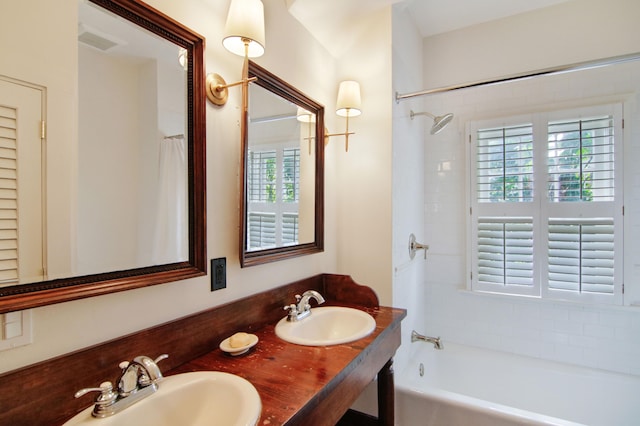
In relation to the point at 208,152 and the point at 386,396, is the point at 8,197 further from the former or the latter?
the point at 386,396

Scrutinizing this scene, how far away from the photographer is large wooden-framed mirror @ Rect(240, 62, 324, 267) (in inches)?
54.4

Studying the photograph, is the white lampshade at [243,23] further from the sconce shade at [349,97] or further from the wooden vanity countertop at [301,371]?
the wooden vanity countertop at [301,371]

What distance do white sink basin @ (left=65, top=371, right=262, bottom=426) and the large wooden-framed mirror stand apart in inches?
18.9

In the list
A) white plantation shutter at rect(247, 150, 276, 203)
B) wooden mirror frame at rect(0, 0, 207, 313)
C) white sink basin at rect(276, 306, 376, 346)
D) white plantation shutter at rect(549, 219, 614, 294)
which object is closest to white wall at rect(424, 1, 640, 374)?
white plantation shutter at rect(549, 219, 614, 294)

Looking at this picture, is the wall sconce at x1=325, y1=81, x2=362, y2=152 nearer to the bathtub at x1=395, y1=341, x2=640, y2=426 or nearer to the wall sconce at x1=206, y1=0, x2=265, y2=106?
the wall sconce at x1=206, y1=0, x2=265, y2=106

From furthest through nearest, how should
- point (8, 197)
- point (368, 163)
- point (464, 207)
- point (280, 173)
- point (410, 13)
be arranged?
1. point (464, 207)
2. point (410, 13)
3. point (368, 163)
4. point (280, 173)
5. point (8, 197)

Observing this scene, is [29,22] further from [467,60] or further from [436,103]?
[467,60]

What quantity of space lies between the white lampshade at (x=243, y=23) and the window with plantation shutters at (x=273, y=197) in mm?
420

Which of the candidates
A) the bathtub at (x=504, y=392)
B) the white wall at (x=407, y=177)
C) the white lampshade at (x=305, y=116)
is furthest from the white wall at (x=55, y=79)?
the bathtub at (x=504, y=392)

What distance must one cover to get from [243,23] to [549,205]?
228cm

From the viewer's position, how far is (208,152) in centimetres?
120

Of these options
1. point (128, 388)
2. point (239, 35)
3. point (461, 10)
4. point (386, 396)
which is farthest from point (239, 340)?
point (461, 10)

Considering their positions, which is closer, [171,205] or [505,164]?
[171,205]

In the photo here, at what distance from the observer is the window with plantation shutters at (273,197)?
55.0 inches
